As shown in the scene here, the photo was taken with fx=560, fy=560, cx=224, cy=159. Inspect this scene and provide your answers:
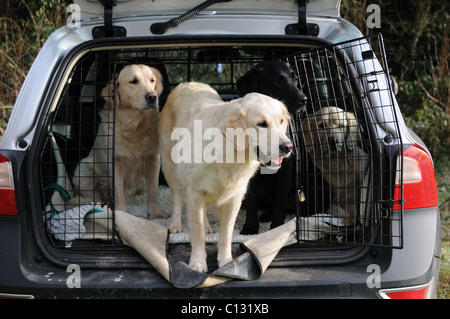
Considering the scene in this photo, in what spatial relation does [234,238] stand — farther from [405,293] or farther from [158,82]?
[158,82]

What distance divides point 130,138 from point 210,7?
1.31 metres

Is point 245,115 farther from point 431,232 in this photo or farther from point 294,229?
point 431,232

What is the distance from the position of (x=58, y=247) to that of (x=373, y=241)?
1403mm

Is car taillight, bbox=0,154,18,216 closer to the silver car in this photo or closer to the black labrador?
the silver car

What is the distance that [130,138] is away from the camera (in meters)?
3.81

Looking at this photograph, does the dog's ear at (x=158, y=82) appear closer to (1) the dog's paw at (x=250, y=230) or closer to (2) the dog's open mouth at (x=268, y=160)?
(1) the dog's paw at (x=250, y=230)

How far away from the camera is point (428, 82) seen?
10.1m

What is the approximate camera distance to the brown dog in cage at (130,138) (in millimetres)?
3604

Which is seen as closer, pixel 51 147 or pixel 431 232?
pixel 431 232

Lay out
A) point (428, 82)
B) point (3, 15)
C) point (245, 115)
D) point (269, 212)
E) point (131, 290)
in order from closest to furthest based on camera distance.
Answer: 1. point (131, 290)
2. point (245, 115)
3. point (269, 212)
4. point (3, 15)
5. point (428, 82)

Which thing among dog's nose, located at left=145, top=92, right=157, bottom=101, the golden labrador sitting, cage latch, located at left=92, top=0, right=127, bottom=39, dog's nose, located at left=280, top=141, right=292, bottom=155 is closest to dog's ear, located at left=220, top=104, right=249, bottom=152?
the golden labrador sitting

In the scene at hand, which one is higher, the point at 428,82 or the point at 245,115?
the point at 245,115

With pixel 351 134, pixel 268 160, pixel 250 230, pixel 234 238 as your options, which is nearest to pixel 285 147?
pixel 268 160

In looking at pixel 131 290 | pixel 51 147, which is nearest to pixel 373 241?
pixel 131 290
